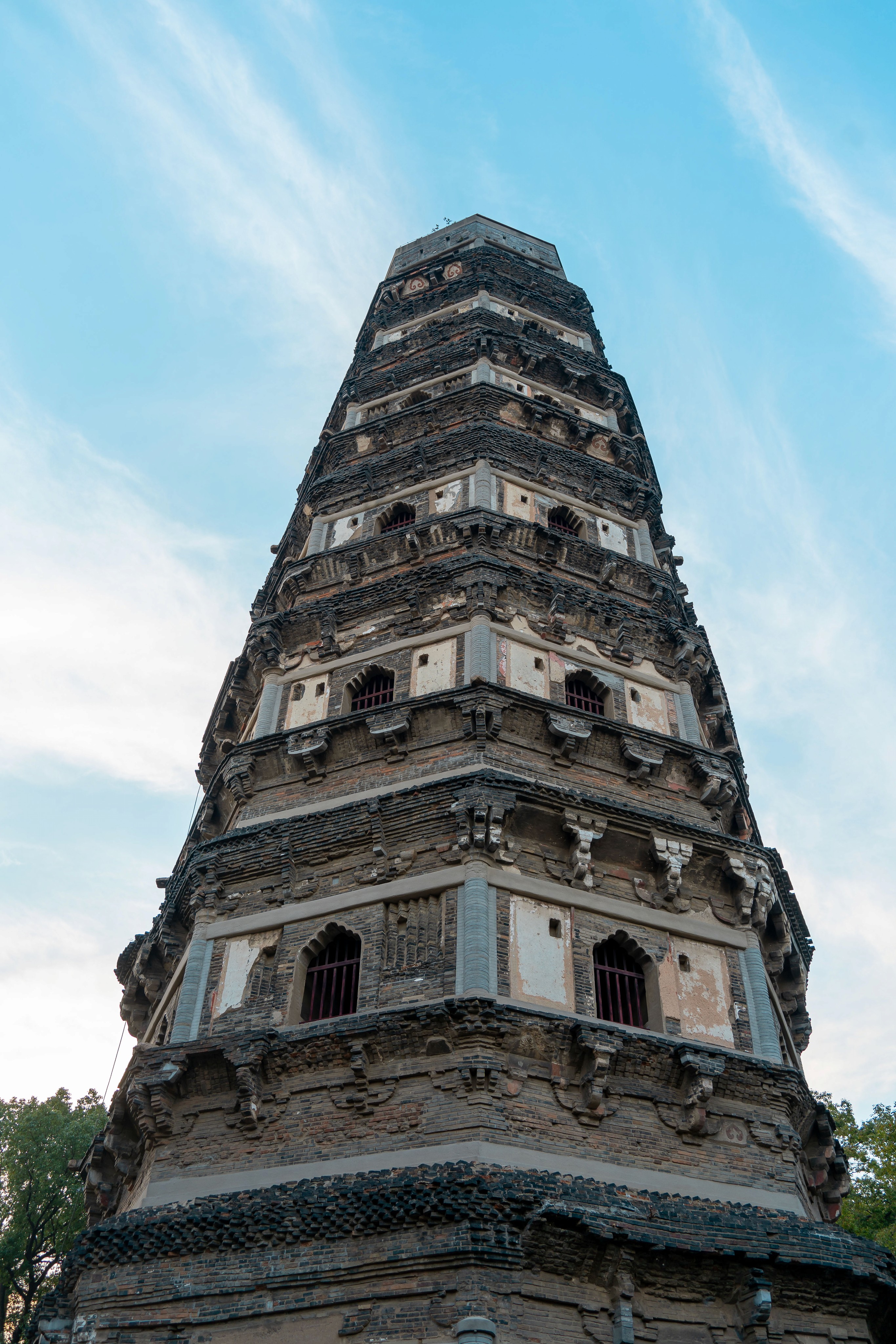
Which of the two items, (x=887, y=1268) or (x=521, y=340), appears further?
(x=521, y=340)

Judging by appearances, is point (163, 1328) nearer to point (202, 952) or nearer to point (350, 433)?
point (202, 952)

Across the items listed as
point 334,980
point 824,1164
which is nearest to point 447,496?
point 334,980

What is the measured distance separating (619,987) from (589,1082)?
190 cm

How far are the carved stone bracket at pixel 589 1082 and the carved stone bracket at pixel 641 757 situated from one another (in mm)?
5238

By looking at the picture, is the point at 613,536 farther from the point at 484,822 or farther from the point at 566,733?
the point at 484,822

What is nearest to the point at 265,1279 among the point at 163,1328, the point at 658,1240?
the point at 163,1328

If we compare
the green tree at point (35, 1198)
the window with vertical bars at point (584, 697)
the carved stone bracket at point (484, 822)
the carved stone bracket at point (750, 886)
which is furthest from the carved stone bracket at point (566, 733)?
the green tree at point (35, 1198)

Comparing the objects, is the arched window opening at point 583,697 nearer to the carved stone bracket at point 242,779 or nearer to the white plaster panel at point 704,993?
the white plaster panel at point 704,993

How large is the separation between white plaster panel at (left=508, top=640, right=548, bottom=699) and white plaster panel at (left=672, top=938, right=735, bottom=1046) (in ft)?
15.8

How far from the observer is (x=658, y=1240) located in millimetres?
12281

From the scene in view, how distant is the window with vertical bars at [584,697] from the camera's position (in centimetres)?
1989

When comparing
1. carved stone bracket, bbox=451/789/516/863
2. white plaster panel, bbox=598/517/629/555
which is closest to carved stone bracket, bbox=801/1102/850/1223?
carved stone bracket, bbox=451/789/516/863

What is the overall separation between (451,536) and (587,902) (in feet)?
28.5

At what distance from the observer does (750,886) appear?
16922 mm
